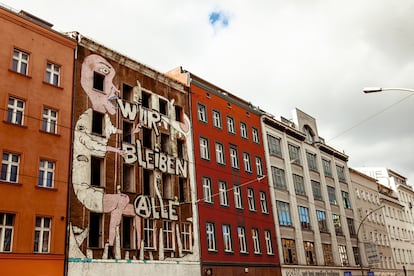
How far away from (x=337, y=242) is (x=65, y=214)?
125 ft

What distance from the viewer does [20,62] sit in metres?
27.2

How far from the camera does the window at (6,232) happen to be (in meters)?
23.2

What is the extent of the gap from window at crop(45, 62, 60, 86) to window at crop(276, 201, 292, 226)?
26659 mm

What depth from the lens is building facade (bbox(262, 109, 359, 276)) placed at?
46.7 m

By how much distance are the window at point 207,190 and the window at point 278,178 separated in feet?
36.7

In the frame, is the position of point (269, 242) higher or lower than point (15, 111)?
lower

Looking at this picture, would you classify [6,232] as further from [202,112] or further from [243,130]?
[243,130]

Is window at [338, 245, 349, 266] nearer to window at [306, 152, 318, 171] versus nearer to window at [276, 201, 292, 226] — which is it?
window at [306, 152, 318, 171]

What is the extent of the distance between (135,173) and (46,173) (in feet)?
23.4

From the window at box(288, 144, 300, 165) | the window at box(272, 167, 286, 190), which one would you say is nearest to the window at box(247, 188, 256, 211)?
the window at box(272, 167, 286, 190)

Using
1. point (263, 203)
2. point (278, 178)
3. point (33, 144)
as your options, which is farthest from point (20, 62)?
point (278, 178)

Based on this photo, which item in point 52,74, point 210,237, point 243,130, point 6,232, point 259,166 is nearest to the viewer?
point 6,232

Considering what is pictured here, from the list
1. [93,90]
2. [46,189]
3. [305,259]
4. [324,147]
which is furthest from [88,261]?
[324,147]

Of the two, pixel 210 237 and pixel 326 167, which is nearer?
pixel 210 237
